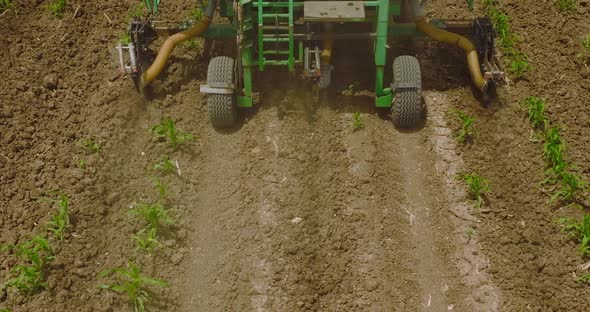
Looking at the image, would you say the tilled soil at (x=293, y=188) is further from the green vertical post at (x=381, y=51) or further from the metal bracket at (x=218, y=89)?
the metal bracket at (x=218, y=89)

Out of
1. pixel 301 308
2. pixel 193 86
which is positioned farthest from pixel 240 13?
pixel 301 308

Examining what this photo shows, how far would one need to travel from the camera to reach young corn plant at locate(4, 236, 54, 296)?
21.6ft

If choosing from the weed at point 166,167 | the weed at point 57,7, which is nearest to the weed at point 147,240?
the weed at point 166,167

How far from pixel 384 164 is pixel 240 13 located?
98.2 inches

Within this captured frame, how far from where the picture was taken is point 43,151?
8148 millimetres

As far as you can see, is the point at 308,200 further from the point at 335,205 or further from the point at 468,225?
the point at 468,225

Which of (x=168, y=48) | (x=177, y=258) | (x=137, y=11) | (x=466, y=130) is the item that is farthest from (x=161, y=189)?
(x=137, y=11)

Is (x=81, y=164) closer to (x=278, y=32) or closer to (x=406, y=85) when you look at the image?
(x=278, y=32)

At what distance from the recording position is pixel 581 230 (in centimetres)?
709

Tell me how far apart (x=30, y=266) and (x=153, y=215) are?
1.31m

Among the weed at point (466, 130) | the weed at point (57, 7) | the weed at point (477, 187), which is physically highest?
the weed at point (57, 7)

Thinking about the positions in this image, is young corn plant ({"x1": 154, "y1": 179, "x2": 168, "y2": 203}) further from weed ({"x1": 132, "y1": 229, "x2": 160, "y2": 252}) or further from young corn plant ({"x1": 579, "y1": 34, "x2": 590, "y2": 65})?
young corn plant ({"x1": 579, "y1": 34, "x2": 590, "y2": 65})

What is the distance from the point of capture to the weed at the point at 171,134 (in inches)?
325

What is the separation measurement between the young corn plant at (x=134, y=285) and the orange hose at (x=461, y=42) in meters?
4.67
